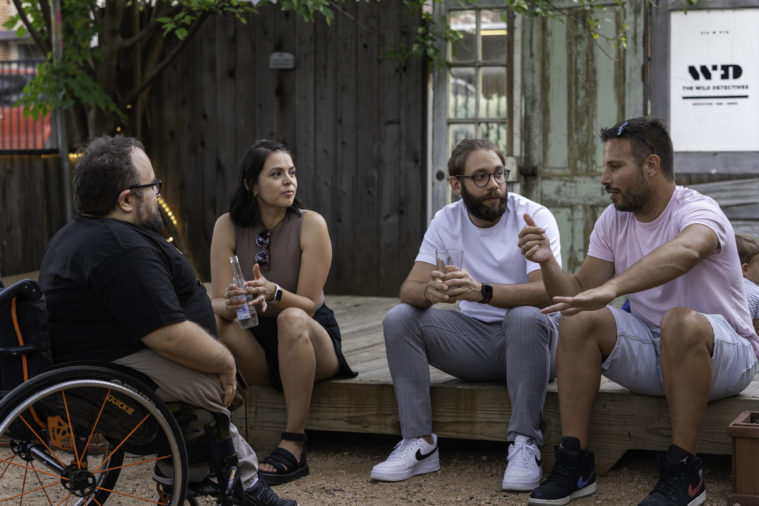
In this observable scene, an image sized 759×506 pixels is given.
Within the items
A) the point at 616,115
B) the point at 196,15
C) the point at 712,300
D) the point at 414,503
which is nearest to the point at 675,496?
the point at 712,300

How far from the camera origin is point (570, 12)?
22.2ft

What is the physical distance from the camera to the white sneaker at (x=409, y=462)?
12.7 feet

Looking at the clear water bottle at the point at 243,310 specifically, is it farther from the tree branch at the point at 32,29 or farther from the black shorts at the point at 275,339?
the tree branch at the point at 32,29

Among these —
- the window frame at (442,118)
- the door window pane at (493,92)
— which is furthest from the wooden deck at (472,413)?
the door window pane at (493,92)

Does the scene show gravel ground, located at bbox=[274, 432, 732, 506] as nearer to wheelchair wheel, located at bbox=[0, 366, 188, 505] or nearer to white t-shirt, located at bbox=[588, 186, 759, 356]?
white t-shirt, located at bbox=[588, 186, 759, 356]

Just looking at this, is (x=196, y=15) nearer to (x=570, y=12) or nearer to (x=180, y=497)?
(x=570, y=12)

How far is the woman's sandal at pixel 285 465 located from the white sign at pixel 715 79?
3.81m

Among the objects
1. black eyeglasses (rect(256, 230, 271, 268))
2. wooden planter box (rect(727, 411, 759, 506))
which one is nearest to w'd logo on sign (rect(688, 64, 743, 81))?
black eyeglasses (rect(256, 230, 271, 268))

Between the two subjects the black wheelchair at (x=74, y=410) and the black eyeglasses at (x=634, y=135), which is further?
the black eyeglasses at (x=634, y=135)

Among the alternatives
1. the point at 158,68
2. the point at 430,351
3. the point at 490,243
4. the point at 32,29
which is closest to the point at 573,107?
the point at 158,68

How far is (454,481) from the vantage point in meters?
3.93

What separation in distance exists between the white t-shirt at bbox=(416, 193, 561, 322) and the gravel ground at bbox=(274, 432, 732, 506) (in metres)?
0.61

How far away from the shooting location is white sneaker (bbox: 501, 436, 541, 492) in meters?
3.70

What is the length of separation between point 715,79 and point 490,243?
330 centimetres
